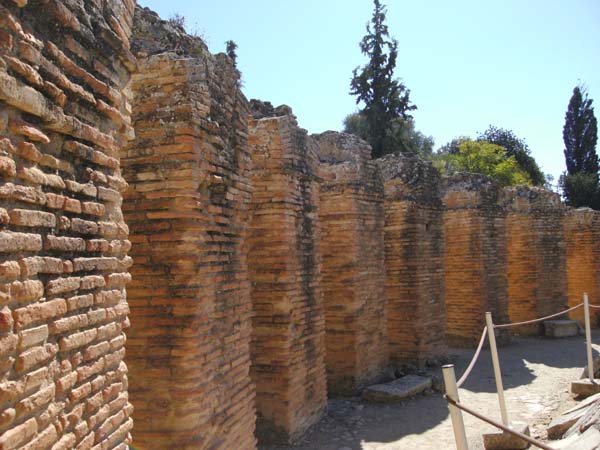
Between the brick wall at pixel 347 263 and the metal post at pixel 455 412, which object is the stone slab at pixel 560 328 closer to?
the brick wall at pixel 347 263

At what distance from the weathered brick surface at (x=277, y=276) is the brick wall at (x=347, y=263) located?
1.76 metres

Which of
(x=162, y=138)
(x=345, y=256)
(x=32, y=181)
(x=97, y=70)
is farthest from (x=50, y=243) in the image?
(x=345, y=256)

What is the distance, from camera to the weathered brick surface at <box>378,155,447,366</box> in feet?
33.4

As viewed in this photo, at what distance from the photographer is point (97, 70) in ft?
9.07

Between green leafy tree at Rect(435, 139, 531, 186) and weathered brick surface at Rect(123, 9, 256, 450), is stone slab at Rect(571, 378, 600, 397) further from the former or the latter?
green leafy tree at Rect(435, 139, 531, 186)

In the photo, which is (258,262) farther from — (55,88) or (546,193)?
(546,193)

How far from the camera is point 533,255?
1505 centimetres

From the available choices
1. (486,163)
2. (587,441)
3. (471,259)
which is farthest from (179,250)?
(486,163)

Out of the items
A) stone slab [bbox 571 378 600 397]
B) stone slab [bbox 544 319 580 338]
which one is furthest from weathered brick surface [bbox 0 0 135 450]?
stone slab [bbox 544 319 580 338]

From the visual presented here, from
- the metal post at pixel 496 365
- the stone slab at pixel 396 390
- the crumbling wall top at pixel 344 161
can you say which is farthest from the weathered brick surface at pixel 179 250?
the crumbling wall top at pixel 344 161

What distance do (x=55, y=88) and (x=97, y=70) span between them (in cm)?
47

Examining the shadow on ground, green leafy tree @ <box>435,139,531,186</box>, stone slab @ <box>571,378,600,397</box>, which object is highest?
green leafy tree @ <box>435,139,531,186</box>

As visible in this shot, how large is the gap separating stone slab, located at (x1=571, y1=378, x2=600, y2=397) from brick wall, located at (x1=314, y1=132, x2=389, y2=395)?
3.15 meters

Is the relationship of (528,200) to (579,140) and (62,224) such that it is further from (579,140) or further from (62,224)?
(579,140)
